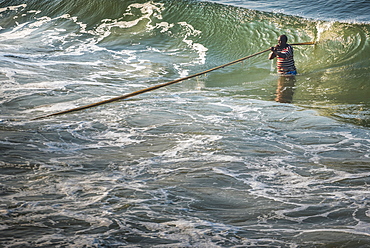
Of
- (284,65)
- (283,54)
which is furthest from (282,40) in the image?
(284,65)

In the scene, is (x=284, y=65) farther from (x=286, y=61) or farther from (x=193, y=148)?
(x=193, y=148)

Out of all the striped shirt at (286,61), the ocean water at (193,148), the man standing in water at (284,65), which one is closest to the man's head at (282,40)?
the man standing in water at (284,65)

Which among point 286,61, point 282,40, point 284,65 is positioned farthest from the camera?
point 284,65

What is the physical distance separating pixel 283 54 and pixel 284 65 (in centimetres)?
33

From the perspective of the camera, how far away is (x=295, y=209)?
377 centimetres

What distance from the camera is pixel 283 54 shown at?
924 cm

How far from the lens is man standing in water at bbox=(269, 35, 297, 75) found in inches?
364

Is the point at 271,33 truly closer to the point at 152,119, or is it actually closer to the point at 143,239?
the point at 152,119

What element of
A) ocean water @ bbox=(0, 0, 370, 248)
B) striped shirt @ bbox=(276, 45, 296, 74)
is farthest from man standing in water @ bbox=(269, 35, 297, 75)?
ocean water @ bbox=(0, 0, 370, 248)

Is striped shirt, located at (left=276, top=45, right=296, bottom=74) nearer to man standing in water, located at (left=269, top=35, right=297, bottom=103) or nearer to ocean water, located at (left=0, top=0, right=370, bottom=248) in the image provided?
man standing in water, located at (left=269, top=35, right=297, bottom=103)

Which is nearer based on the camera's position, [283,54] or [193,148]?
[193,148]

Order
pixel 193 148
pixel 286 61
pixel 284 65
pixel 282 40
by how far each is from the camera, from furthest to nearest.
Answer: pixel 284 65 < pixel 286 61 < pixel 282 40 < pixel 193 148

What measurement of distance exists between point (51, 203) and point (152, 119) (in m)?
2.91

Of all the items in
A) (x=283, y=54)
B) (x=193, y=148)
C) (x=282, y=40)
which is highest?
(x=282, y=40)
